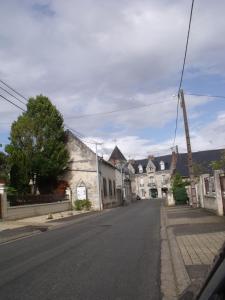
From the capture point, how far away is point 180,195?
42.6 metres

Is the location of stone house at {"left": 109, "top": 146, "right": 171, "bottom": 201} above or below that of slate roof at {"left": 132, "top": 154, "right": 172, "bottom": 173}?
below

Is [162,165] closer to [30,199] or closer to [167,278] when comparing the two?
[30,199]

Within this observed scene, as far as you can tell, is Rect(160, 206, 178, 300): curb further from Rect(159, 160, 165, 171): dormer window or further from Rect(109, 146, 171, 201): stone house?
Rect(159, 160, 165, 171): dormer window

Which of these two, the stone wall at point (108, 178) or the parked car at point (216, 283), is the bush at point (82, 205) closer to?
the stone wall at point (108, 178)

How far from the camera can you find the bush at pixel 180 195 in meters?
42.2

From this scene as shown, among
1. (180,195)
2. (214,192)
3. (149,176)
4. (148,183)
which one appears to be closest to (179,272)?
(214,192)

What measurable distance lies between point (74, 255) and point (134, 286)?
4.09m

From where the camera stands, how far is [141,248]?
12.1 metres

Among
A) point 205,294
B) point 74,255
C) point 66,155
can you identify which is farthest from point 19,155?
point 205,294

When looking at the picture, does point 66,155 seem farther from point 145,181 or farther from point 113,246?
point 145,181

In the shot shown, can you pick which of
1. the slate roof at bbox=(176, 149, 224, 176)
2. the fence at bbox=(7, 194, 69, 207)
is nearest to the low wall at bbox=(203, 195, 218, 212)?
the fence at bbox=(7, 194, 69, 207)

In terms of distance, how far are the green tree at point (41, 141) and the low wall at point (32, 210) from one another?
12.3 ft

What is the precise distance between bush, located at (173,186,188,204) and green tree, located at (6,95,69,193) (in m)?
12.2

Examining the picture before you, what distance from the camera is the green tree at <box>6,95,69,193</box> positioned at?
43.3 metres
